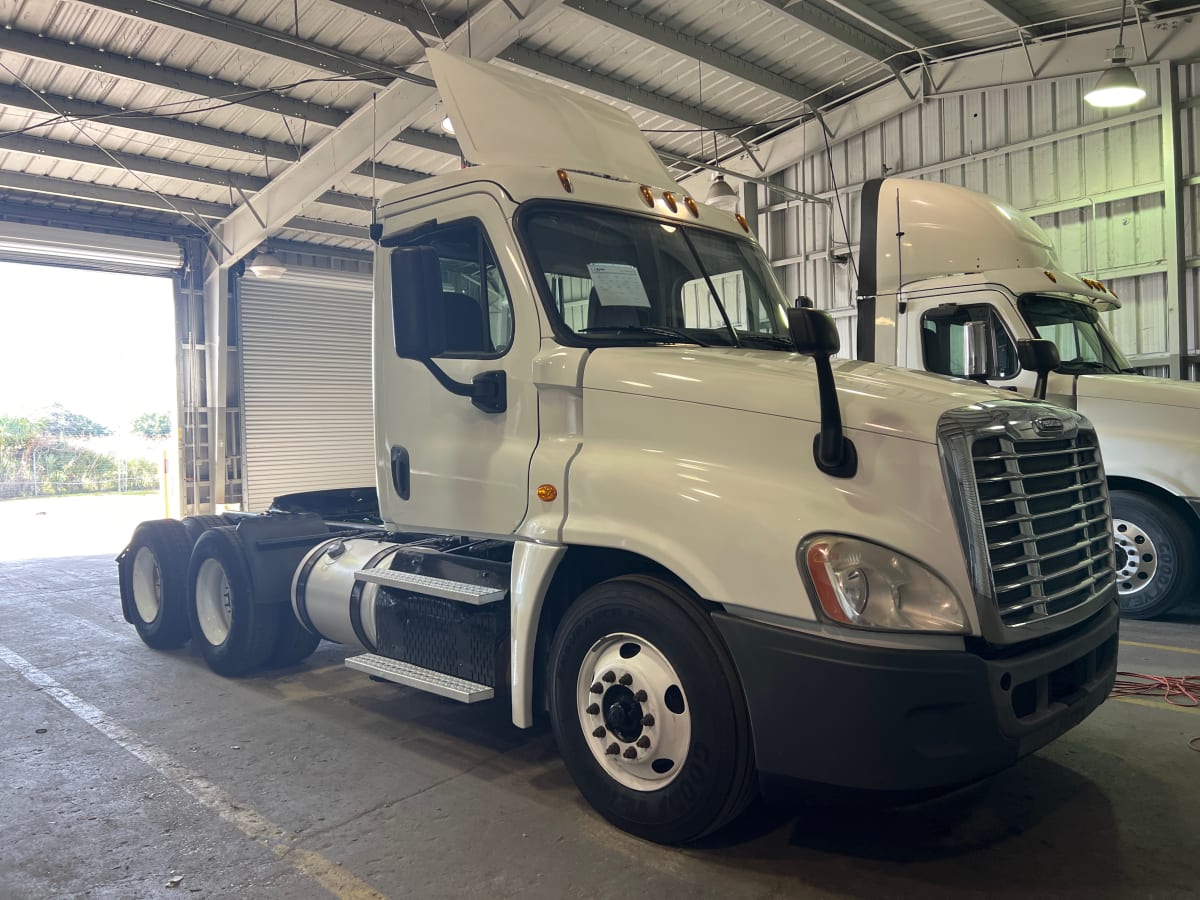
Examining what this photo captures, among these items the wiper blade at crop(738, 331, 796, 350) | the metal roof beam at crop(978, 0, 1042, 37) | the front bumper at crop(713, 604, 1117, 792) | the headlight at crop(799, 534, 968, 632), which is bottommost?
the front bumper at crop(713, 604, 1117, 792)

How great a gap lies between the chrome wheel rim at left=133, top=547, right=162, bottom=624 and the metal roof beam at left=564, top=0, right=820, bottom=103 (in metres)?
8.03

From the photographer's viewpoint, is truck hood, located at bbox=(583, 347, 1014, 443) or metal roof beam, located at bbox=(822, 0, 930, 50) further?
metal roof beam, located at bbox=(822, 0, 930, 50)

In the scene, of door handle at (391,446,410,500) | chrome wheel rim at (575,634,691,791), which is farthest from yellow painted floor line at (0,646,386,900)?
door handle at (391,446,410,500)

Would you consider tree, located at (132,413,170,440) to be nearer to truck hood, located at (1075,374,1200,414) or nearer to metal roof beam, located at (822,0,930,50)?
metal roof beam, located at (822,0,930,50)

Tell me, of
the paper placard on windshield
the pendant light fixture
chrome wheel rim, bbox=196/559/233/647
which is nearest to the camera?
the paper placard on windshield

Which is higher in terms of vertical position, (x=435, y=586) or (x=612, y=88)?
(x=612, y=88)

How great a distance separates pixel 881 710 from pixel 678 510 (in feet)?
3.28

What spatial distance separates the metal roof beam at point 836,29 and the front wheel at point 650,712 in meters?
10.3

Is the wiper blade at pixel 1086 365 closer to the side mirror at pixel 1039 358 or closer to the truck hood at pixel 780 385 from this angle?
the side mirror at pixel 1039 358

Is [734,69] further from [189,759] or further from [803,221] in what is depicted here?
[189,759]

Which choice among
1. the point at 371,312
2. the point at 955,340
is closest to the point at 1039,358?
the point at 955,340

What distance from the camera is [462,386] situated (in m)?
4.36

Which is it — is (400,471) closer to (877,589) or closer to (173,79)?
(877,589)

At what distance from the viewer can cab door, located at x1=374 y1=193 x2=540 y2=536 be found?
13.6 ft
